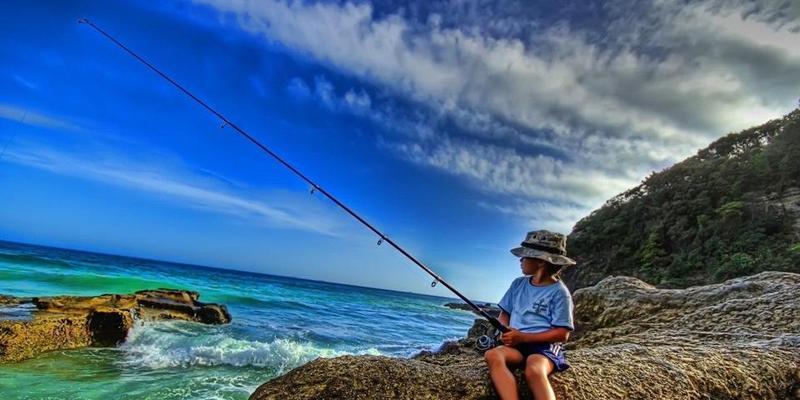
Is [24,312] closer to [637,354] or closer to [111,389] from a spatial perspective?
[111,389]

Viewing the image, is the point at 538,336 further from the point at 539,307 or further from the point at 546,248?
the point at 546,248

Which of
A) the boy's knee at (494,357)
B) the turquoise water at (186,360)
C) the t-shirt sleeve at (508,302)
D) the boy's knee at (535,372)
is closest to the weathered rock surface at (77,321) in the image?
the turquoise water at (186,360)

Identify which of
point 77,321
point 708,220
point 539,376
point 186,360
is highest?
point 708,220

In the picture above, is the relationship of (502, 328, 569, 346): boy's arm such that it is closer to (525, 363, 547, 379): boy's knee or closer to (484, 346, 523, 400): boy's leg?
(484, 346, 523, 400): boy's leg

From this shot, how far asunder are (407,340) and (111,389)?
15.0 m

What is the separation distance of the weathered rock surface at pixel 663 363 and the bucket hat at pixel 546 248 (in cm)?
78

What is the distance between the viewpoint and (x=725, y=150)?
103 ft

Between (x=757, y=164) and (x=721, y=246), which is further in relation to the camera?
(x=757, y=164)

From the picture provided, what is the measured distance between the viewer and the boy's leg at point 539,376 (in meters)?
2.64

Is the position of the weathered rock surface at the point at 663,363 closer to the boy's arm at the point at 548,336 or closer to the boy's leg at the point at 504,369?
the boy's leg at the point at 504,369

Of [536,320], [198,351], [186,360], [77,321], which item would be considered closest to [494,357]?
[536,320]

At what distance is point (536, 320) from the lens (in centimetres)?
329

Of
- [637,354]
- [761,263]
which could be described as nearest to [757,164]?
[761,263]

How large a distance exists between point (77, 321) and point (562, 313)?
13332 mm
